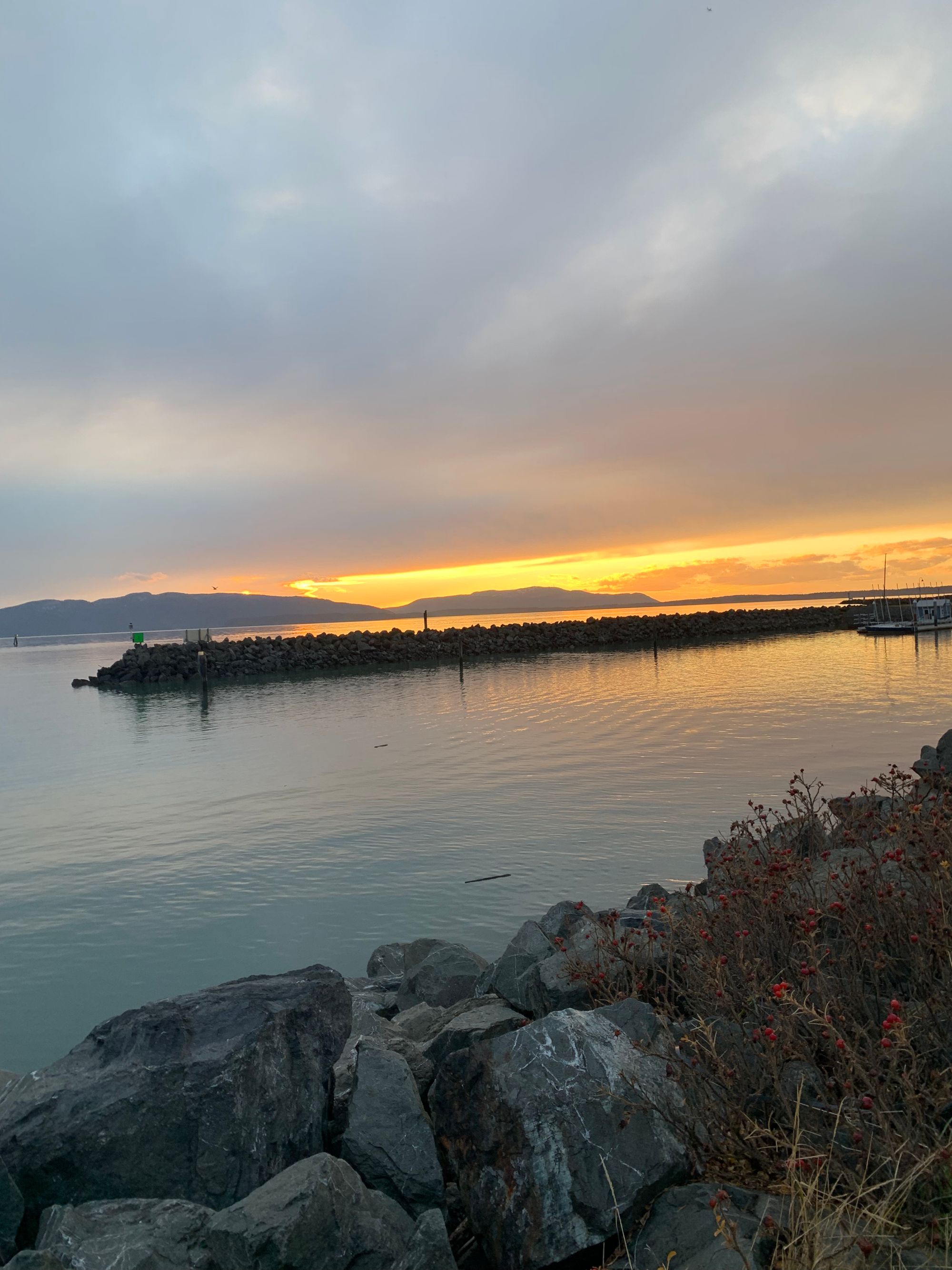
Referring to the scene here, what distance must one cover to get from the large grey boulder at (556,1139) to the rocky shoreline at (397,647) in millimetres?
49652

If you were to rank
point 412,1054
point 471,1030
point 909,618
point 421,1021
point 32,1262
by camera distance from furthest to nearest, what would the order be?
point 909,618 → point 421,1021 → point 412,1054 → point 471,1030 → point 32,1262

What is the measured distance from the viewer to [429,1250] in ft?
10.9

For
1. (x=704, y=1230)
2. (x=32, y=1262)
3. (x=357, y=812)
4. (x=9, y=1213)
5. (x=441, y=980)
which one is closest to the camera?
(x=32, y=1262)

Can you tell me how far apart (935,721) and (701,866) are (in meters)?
15.4

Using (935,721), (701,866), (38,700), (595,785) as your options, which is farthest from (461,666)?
(701,866)

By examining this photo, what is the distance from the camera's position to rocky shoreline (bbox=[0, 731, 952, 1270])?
135 inches

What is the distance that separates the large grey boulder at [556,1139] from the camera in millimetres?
3557

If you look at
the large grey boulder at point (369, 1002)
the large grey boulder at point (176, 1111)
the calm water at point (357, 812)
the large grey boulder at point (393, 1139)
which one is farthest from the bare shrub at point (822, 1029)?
the calm water at point (357, 812)

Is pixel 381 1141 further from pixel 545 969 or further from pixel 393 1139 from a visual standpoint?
pixel 545 969

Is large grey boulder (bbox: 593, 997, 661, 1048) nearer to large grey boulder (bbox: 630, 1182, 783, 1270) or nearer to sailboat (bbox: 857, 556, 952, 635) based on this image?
large grey boulder (bbox: 630, 1182, 783, 1270)

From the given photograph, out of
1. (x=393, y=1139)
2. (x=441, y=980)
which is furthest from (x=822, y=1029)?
(x=441, y=980)

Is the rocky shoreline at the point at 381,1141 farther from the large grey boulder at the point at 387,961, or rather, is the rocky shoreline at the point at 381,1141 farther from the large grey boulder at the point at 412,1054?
the large grey boulder at the point at 387,961

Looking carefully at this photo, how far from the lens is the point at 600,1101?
3754 mm

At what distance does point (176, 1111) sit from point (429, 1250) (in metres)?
1.58
